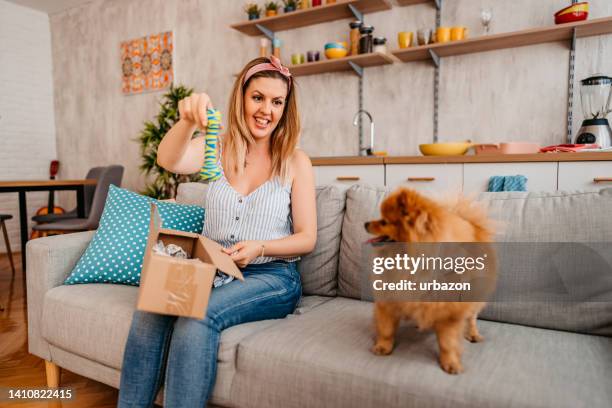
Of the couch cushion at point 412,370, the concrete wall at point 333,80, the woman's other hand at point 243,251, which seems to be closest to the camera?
the couch cushion at point 412,370

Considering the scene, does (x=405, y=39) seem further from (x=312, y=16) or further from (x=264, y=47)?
(x=264, y=47)

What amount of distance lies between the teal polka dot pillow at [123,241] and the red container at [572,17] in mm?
2471

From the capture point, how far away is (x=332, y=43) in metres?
3.50

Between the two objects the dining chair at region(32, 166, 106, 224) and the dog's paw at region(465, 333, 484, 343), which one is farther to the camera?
the dining chair at region(32, 166, 106, 224)

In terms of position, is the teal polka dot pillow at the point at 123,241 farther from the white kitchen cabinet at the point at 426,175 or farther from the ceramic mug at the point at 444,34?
the ceramic mug at the point at 444,34

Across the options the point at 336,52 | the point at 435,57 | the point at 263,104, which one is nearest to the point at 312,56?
the point at 336,52

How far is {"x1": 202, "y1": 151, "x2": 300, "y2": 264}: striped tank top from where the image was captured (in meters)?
1.44

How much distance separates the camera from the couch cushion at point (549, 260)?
1233 mm

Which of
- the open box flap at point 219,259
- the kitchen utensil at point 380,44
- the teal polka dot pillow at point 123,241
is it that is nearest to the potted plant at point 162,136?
the kitchen utensil at point 380,44

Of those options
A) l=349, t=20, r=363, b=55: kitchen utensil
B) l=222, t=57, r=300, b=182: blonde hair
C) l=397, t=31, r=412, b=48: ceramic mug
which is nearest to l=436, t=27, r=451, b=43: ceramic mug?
l=397, t=31, r=412, b=48: ceramic mug

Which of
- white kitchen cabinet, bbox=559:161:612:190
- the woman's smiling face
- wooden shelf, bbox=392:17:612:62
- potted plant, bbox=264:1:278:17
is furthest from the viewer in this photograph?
potted plant, bbox=264:1:278:17

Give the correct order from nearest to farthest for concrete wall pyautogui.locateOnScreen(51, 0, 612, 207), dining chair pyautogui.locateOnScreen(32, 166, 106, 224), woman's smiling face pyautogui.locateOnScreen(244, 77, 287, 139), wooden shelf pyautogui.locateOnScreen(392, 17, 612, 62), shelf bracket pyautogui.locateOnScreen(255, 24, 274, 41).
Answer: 1. woman's smiling face pyautogui.locateOnScreen(244, 77, 287, 139)
2. wooden shelf pyautogui.locateOnScreen(392, 17, 612, 62)
3. concrete wall pyautogui.locateOnScreen(51, 0, 612, 207)
4. shelf bracket pyautogui.locateOnScreen(255, 24, 274, 41)
5. dining chair pyautogui.locateOnScreen(32, 166, 106, 224)

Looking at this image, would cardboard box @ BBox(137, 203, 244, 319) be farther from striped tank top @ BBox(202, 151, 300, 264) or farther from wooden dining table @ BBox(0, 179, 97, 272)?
wooden dining table @ BBox(0, 179, 97, 272)

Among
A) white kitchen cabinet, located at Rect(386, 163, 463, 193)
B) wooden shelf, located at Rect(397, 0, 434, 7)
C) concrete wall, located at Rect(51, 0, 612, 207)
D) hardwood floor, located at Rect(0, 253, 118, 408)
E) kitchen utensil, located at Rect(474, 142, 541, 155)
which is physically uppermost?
wooden shelf, located at Rect(397, 0, 434, 7)
